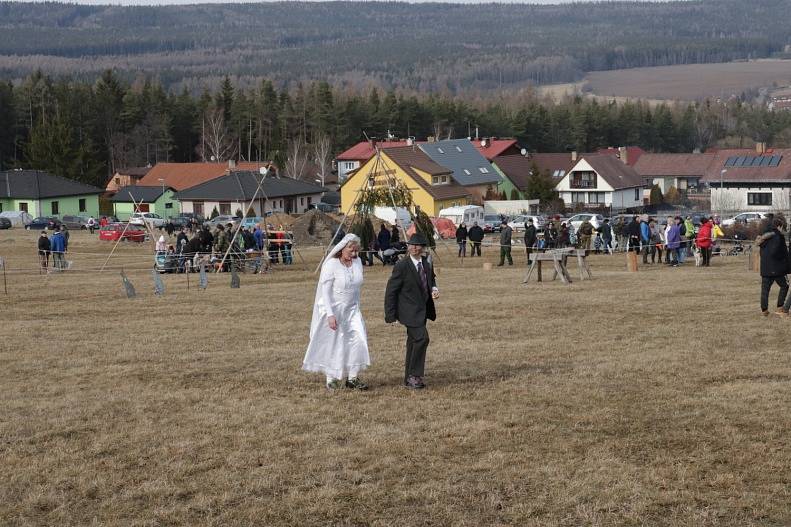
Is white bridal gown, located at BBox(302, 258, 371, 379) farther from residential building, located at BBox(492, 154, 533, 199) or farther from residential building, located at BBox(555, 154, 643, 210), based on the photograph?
residential building, located at BBox(492, 154, 533, 199)

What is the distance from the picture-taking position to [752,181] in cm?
9150

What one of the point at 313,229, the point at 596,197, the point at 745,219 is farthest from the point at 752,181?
the point at 313,229

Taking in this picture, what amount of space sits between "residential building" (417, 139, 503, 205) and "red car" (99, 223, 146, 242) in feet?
132

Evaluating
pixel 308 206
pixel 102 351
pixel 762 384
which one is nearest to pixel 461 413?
pixel 762 384

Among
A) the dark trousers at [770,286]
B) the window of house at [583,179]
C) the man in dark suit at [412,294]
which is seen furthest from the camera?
the window of house at [583,179]

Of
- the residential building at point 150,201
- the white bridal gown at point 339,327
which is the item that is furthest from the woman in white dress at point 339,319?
the residential building at point 150,201

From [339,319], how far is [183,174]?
279 feet

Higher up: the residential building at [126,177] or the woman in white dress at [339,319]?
the residential building at [126,177]

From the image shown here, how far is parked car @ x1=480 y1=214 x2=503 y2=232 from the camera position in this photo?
203 feet

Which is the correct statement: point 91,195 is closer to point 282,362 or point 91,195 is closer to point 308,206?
point 308,206

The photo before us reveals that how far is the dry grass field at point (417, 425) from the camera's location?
26.5 feet

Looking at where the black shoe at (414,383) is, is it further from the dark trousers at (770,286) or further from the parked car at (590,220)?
the parked car at (590,220)

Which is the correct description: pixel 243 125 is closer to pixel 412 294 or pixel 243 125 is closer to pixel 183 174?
pixel 183 174

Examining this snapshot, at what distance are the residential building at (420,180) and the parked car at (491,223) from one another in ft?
36.8
